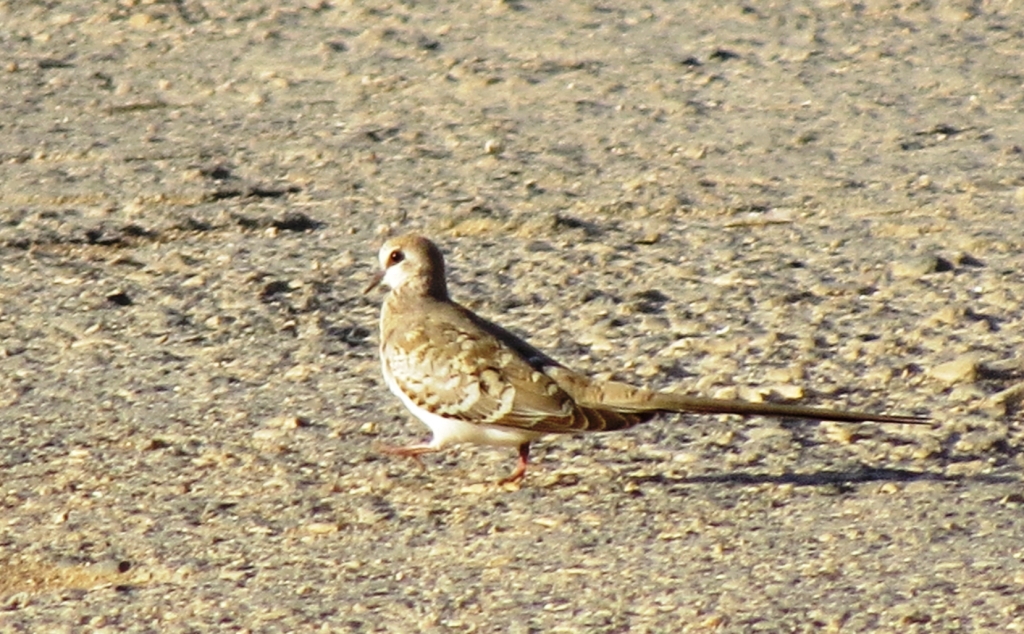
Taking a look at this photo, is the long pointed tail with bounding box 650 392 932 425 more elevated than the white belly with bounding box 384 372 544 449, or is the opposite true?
the long pointed tail with bounding box 650 392 932 425

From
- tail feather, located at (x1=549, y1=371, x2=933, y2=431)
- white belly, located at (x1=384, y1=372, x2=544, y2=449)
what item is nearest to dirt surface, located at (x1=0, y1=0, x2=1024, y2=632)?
white belly, located at (x1=384, y1=372, x2=544, y2=449)

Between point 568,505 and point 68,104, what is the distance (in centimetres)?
539

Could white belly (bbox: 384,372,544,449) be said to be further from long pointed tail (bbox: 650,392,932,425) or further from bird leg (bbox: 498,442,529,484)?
long pointed tail (bbox: 650,392,932,425)

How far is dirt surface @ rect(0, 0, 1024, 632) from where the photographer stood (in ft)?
18.1

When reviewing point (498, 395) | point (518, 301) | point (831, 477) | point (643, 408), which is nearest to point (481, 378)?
point (498, 395)

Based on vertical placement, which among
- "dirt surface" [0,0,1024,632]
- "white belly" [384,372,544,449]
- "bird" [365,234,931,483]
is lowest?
"dirt surface" [0,0,1024,632]

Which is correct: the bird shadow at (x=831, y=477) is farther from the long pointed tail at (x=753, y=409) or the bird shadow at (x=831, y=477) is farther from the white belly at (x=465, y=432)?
the white belly at (x=465, y=432)

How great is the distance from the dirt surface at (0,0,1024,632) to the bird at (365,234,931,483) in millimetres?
217

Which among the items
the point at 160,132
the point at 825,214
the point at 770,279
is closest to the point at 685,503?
the point at 770,279

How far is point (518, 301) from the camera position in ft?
26.4

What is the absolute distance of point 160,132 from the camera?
1010 centimetres

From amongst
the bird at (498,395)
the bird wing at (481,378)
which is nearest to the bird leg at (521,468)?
the bird at (498,395)

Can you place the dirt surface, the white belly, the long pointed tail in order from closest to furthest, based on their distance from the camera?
1. the dirt surface
2. the long pointed tail
3. the white belly

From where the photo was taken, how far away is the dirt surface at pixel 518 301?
18.1 ft
